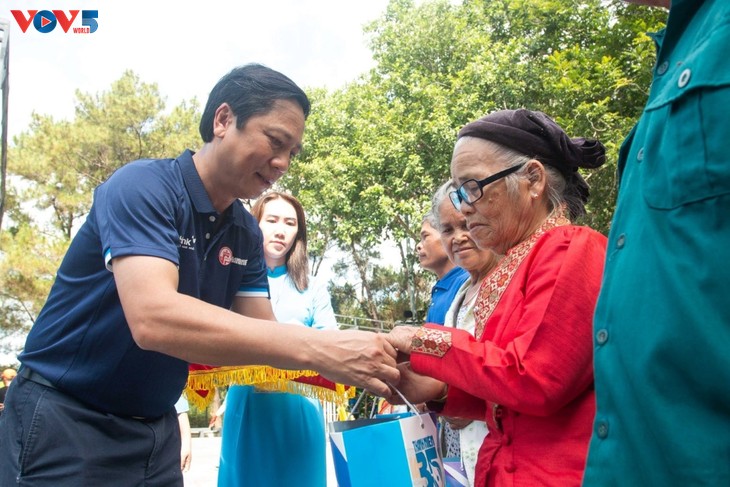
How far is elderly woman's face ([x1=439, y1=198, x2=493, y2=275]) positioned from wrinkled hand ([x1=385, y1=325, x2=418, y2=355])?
1.70 metres

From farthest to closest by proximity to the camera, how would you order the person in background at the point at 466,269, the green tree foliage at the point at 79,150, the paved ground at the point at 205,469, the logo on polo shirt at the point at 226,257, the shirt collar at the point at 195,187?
the green tree foliage at the point at 79,150 → the paved ground at the point at 205,469 → the person in background at the point at 466,269 → the logo on polo shirt at the point at 226,257 → the shirt collar at the point at 195,187

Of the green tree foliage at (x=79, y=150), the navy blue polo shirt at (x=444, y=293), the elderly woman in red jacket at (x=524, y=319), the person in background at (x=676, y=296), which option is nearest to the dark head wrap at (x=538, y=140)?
the elderly woman in red jacket at (x=524, y=319)

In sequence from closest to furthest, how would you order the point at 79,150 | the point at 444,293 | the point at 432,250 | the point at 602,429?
1. the point at 602,429
2. the point at 444,293
3. the point at 432,250
4. the point at 79,150

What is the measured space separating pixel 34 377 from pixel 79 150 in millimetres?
24844

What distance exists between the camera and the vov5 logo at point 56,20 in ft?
43.7

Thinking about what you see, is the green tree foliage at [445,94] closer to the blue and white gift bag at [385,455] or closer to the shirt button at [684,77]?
the blue and white gift bag at [385,455]

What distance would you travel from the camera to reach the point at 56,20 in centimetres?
1459

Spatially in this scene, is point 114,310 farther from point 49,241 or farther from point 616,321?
point 49,241

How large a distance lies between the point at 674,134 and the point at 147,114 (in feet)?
86.9

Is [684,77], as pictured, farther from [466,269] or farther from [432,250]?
[432,250]

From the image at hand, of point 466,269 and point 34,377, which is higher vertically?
point 34,377

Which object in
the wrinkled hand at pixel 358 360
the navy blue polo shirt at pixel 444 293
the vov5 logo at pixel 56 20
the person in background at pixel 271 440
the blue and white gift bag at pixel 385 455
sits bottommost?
the person in background at pixel 271 440

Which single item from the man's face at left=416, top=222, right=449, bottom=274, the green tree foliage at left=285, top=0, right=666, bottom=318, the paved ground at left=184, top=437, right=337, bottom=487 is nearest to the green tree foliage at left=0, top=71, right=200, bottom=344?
the green tree foliage at left=285, top=0, right=666, bottom=318

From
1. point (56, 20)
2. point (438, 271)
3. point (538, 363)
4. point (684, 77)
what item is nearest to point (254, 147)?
point (538, 363)
